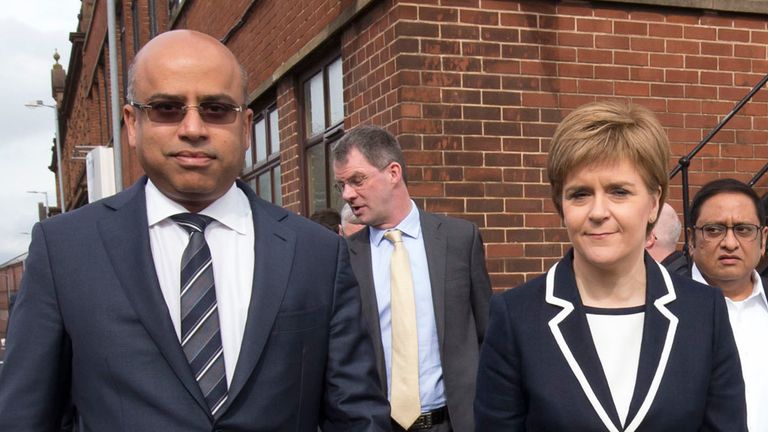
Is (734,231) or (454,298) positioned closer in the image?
(734,231)

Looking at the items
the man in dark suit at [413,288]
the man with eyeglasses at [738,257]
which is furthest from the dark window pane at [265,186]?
the man with eyeglasses at [738,257]

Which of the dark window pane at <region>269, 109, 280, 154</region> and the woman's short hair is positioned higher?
the dark window pane at <region>269, 109, 280, 154</region>

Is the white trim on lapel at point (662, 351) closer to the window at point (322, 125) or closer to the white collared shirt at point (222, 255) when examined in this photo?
the white collared shirt at point (222, 255)

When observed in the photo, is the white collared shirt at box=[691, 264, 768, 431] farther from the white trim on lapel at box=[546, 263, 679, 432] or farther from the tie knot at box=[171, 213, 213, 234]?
the tie knot at box=[171, 213, 213, 234]

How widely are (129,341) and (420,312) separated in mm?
1883

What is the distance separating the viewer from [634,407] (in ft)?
6.72

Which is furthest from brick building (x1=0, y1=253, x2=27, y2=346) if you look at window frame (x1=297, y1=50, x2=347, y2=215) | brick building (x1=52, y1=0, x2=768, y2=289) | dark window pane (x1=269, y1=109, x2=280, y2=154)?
brick building (x1=52, y1=0, x2=768, y2=289)

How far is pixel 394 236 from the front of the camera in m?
3.68

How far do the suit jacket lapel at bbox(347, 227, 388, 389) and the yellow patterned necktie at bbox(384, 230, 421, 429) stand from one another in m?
0.06

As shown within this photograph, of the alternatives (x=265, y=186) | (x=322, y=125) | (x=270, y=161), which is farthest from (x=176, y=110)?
(x=265, y=186)

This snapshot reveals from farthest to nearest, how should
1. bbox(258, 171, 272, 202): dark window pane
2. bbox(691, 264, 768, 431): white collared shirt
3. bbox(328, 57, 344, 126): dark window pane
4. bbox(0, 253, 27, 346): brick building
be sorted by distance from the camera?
bbox(0, 253, 27, 346): brick building
bbox(258, 171, 272, 202): dark window pane
bbox(328, 57, 344, 126): dark window pane
bbox(691, 264, 768, 431): white collared shirt

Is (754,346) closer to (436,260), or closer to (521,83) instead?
(436,260)

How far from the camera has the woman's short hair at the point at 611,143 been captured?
211 centimetres

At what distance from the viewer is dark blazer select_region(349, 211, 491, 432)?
11.5ft
